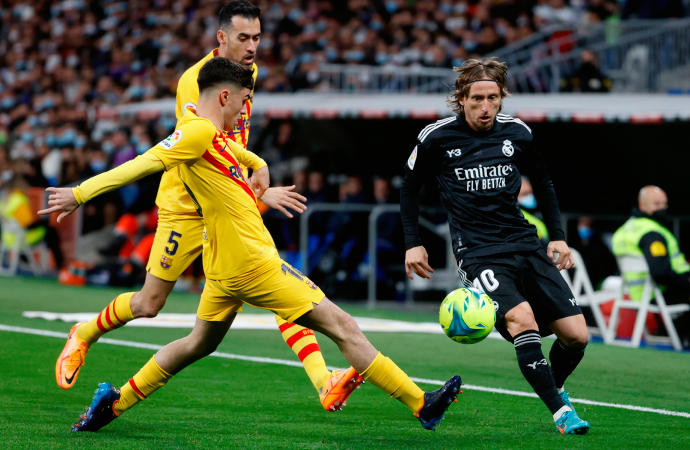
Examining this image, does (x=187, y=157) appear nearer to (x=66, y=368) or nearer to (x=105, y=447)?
(x=105, y=447)

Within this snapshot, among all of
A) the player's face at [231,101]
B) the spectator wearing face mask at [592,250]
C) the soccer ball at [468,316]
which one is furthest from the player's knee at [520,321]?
the spectator wearing face mask at [592,250]

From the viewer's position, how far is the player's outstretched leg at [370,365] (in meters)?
6.28

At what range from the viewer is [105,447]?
6090mm

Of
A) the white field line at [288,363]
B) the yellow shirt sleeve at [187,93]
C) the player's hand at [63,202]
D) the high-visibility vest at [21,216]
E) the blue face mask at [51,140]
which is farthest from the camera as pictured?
the blue face mask at [51,140]

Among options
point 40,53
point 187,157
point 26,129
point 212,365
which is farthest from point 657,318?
point 40,53

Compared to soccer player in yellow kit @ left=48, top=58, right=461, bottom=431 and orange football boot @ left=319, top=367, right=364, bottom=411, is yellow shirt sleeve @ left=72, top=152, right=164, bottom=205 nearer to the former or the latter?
soccer player in yellow kit @ left=48, top=58, right=461, bottom=431

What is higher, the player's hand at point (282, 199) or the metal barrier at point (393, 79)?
the metal barrier at point (393, 79)

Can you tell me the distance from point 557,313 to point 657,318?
6.79 meters

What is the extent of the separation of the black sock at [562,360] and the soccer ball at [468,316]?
75 centimetres

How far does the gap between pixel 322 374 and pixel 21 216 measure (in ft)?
50.1

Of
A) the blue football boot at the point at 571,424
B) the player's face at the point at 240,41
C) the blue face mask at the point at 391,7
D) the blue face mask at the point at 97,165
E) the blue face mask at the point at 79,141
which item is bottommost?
the blue football boot at the point at 571,424

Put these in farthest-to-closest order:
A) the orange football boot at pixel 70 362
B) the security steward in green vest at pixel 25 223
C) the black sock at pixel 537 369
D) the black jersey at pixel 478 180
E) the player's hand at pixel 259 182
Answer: the security steward in green vest at pixel 25 223
the orange football boot at pixel 70 362
the black jersey at pixel 478 180
the player's hand at pixel 259 182
the black sock at pixel 537 369

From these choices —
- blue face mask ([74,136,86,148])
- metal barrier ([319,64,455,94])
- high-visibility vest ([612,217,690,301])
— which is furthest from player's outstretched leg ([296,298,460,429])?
blue face mask ([74,136,86,148])

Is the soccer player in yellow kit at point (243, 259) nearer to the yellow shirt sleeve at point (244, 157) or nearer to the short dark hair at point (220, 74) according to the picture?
the short dark hair at point (220, 74)
